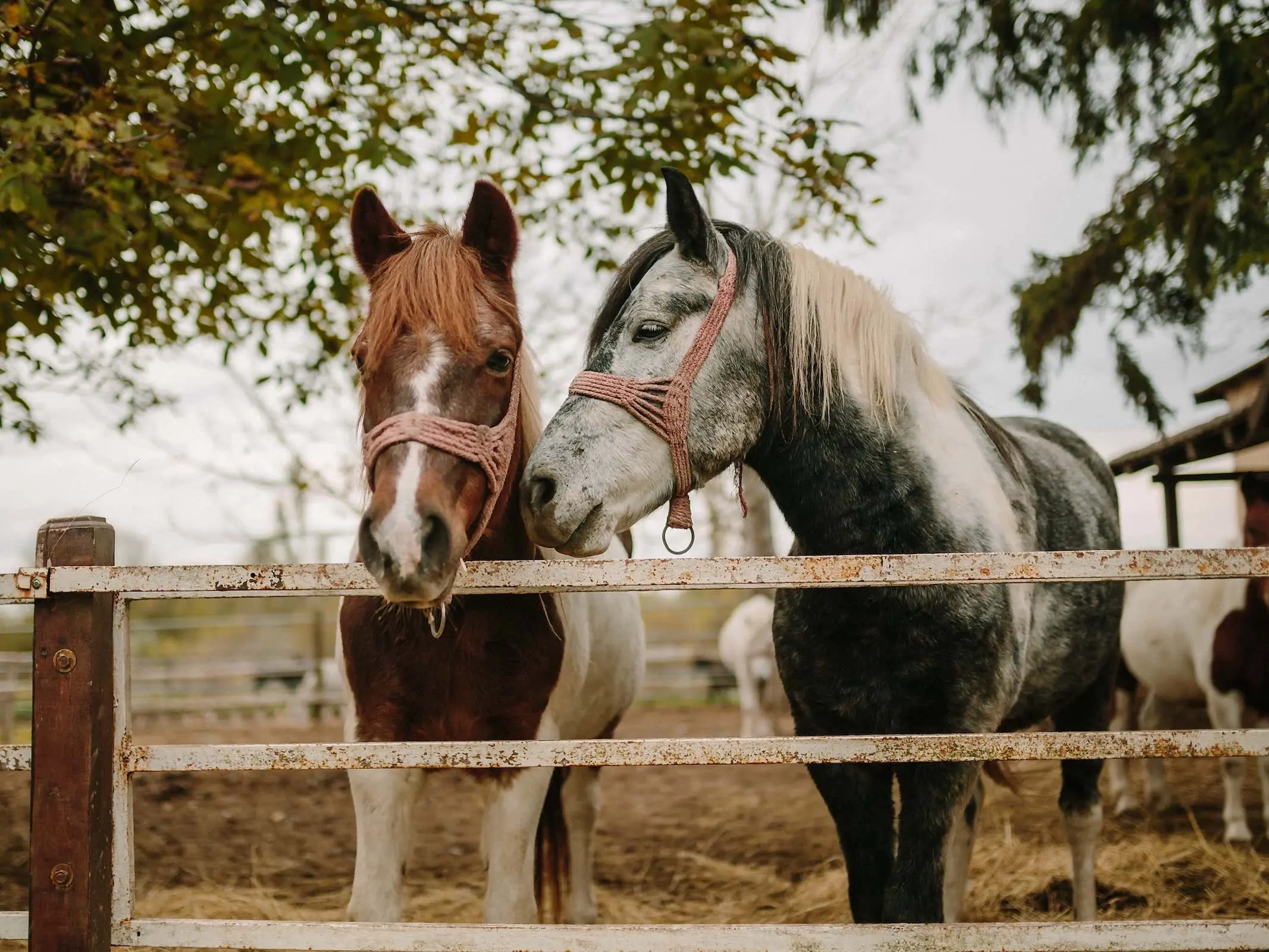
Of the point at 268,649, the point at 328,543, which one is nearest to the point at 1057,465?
the point at 328,543

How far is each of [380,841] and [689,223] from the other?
1.64 m

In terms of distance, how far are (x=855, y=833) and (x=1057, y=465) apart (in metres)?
1.66

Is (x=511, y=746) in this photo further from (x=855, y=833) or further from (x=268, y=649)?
(x=268, y=649)

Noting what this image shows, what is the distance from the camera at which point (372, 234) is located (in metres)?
2.39

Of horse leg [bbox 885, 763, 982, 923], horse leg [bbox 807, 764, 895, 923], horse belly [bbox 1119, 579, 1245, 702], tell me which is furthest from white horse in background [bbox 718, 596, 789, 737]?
horse leg [bbox 885, 763, 982, 923]

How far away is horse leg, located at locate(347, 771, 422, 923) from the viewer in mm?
2330

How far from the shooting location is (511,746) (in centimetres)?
199

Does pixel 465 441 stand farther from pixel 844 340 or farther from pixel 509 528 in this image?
pixel 844 340

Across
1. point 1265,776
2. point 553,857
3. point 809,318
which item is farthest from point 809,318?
point 1265,776

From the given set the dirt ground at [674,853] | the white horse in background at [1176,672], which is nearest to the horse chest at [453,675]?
the dirt ground at [674,853]

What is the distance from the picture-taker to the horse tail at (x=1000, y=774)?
377 cm

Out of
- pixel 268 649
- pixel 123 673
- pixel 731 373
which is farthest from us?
pixel 268 649

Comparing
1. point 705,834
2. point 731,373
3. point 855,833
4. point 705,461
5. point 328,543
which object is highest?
point 328,543

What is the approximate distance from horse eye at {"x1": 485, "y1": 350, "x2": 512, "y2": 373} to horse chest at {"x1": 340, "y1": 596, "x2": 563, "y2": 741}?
60 centimetres
